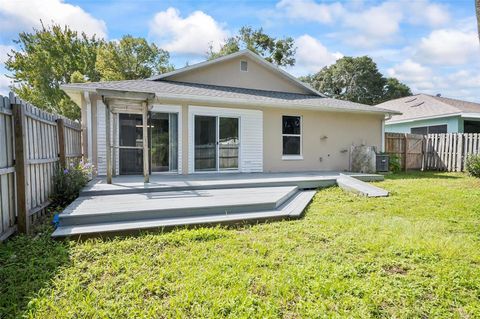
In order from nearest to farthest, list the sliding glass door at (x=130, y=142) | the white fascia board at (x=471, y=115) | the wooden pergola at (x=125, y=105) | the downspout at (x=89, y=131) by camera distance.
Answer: the wooden pergola at (x=125, y=105) → the downspout at (x=89, y=131) → the sliding glass door at (x=130, y=142) → the white fascia board at (x=471, y=115)

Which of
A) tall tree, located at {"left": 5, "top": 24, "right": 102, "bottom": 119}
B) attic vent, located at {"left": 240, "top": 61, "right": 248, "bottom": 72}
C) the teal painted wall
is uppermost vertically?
tall tree, located at {"left": 5, "top": 24, "right": 102, "bottom": 119}

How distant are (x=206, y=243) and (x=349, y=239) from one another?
192 cm

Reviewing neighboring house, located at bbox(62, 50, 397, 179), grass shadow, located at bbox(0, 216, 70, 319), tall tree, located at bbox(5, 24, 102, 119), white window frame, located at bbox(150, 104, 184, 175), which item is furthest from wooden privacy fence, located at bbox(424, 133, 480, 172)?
A: tall tree, located at bbox(5, 24, 102, 119)

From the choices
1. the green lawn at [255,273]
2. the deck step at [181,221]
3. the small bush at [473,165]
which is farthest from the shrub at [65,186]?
the small bush at [473,165]

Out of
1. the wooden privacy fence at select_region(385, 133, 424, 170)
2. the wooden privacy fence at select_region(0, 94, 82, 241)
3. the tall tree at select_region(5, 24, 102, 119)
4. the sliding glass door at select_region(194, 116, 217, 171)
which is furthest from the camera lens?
the tall tree at select_region(5, 24, 102, 119)

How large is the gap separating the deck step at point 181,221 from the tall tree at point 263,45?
23.4 metres

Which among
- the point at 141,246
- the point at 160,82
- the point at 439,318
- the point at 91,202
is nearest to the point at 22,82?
the point at 160,82

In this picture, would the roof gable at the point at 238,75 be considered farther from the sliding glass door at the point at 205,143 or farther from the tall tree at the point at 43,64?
the tall tree at the point at 43,64

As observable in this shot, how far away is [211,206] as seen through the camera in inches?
184

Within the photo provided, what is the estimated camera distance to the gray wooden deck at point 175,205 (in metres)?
3.96

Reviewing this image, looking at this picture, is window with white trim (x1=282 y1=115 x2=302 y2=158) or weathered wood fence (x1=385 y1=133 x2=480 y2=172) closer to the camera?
window with white trim (x1=282 y1=115 x2=302 y2=158)

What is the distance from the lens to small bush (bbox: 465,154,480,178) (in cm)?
1029

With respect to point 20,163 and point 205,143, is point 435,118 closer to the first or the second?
point 205,143

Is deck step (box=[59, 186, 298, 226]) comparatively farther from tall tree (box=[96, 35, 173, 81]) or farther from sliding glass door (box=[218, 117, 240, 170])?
tall tree (box=[96, 35, 173, 81])
